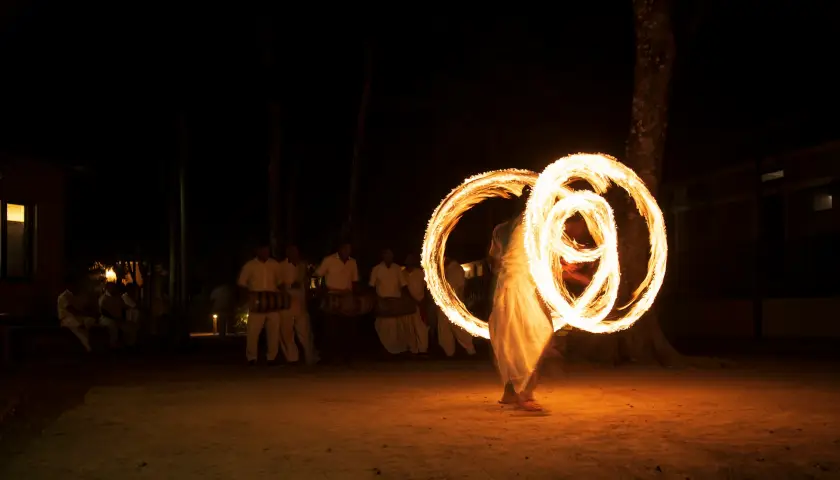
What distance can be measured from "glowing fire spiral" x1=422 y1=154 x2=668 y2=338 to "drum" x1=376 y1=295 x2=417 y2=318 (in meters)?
4.45

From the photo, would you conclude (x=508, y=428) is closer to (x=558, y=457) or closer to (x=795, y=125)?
(x=558, y=457)

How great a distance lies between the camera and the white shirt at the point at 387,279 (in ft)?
69.1

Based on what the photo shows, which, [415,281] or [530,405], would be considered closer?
[530,405]

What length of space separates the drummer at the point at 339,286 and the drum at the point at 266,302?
34.9 inches

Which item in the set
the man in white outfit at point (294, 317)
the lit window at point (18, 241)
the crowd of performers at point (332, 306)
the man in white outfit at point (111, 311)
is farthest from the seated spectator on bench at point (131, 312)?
the man in white outfit at point (294, 317)

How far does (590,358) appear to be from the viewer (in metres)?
19.3

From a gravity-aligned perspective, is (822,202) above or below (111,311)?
above

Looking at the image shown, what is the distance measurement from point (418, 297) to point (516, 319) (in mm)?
10199

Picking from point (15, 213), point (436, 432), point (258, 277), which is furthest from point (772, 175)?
point (436, 432)

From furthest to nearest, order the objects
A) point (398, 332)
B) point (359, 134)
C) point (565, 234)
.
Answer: point (359, 134)
point (398, 332)
point (565, 234)

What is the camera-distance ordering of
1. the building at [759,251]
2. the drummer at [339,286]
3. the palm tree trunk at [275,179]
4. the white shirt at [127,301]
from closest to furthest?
the drummer at [339,286] < the building at [759,251] < the white shirt at [127,301] < the palm tree trunk at [275,179]

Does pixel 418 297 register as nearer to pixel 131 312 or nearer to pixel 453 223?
pixel 453 223

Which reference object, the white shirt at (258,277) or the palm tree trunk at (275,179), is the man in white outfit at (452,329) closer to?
the white shirt at (258,277)

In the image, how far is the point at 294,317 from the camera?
19828 millimetres
